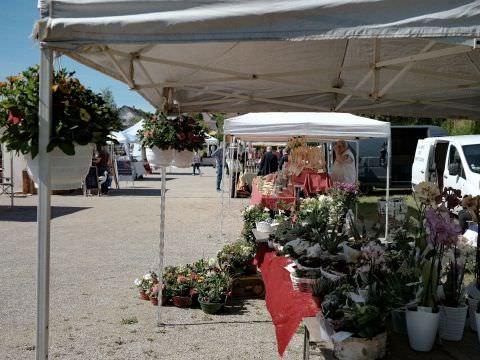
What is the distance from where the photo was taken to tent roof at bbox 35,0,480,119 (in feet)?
6.56

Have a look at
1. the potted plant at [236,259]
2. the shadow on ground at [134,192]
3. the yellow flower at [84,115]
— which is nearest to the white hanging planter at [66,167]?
the yellow flower at [84,115]

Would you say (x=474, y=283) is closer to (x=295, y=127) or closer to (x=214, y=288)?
(x=214, y=288)

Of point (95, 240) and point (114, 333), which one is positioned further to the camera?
point (95, 240)

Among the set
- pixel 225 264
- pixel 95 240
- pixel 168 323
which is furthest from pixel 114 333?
pixel 95 240

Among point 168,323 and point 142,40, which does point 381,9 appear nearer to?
point 142,40

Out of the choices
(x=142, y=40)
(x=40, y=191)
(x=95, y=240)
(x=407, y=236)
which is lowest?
(x=95, y=240)

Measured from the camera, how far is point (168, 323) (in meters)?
5.07

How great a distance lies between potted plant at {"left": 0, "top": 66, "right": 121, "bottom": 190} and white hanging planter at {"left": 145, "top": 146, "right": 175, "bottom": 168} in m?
2.24

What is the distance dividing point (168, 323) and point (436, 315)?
3192 mm

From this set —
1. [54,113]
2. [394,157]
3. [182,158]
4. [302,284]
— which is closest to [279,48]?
[182,158]

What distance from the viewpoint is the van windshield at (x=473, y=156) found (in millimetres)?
12270

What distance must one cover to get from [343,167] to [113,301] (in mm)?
7534

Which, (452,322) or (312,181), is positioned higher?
(312,181)

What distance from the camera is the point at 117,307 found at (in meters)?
5.61
